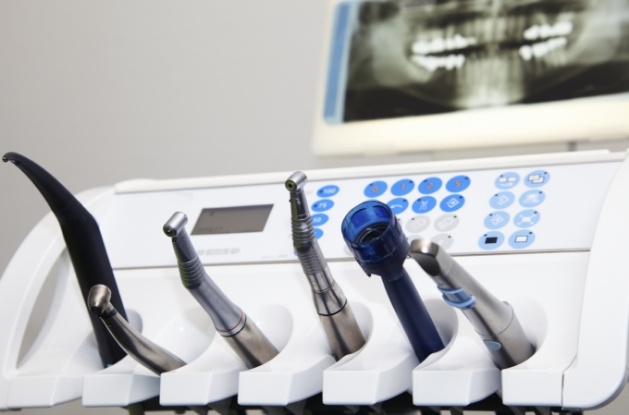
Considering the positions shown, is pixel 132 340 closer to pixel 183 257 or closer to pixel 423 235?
pixel 183 257

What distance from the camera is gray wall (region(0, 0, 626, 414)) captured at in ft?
3.56

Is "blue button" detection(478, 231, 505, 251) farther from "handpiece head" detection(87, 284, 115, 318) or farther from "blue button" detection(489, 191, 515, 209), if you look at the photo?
"handpiece head" detection(87, 284, 115, 318)

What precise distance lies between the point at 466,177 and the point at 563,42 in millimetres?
254

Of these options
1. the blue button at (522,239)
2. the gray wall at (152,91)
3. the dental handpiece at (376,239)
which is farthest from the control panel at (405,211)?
the gray wall at (152,91)

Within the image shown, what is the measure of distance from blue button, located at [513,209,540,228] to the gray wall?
0.43 m

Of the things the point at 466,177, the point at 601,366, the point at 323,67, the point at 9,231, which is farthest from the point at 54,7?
the point at 601,366

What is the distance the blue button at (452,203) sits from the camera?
0.61m

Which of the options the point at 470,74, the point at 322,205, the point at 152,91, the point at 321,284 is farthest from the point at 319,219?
the point at 152,91

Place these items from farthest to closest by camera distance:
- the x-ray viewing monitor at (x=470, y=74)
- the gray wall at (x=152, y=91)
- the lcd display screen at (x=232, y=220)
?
the gray wall at (x=152, y=91)
the x-ray viewing monitor at (x=470, y=74)
the lcd display screen at (x=232, y=220)

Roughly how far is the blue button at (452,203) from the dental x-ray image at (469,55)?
0.73 feet

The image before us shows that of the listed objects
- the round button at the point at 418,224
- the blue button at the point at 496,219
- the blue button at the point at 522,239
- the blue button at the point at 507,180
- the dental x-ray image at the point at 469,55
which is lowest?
the round button at the point at 418,224

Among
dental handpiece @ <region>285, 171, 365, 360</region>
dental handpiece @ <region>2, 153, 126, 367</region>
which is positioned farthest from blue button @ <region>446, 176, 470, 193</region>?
dental handpiece @ <region>2, 153, 126, 367</region>

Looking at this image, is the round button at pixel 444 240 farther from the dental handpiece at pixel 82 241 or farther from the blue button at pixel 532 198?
the dental handpiece at pixel 82 241

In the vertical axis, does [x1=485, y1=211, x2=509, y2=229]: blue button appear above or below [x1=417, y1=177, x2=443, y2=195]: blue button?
below
